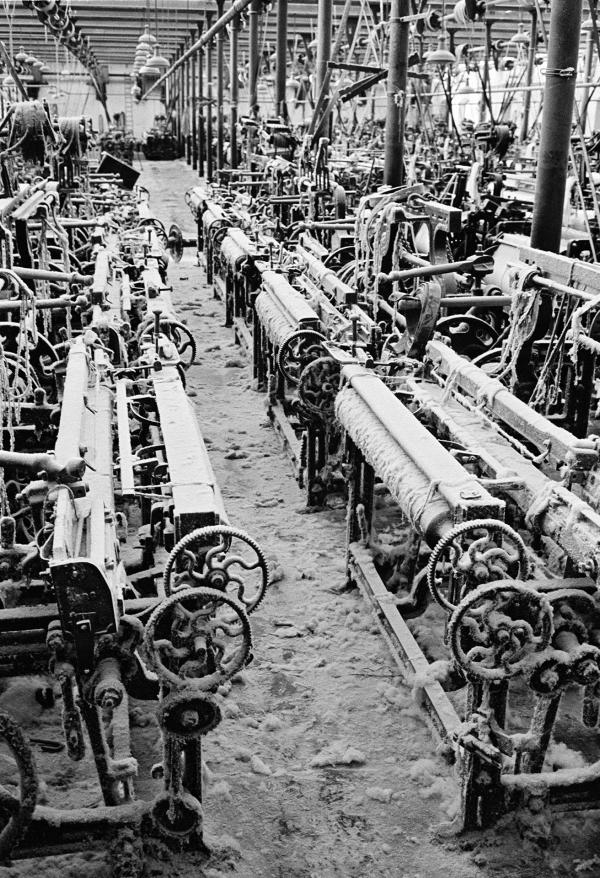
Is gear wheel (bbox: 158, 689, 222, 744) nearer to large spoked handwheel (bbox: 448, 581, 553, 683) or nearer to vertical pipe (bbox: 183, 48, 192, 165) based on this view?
large spoked handwheel (bbox: 448, 581, 553, 683)

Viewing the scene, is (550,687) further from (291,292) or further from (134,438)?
(291,292)

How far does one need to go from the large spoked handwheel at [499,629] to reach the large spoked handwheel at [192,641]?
0.65 metres

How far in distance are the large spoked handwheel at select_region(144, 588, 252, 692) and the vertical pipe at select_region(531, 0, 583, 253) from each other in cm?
418

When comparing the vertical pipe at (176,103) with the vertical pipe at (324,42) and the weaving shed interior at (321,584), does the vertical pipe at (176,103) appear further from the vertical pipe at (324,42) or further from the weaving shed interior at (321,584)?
the weaving shed interior at (321,584)

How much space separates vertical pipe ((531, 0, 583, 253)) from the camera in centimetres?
563

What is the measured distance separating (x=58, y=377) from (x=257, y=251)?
11.4 ft

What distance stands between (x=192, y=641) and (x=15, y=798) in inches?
26.6

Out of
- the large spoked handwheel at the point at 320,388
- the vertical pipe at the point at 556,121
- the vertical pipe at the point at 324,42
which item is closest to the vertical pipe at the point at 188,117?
the vertical pipe at the point at 324,42

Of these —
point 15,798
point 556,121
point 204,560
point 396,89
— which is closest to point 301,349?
point 556,121

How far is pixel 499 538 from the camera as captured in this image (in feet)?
9.80

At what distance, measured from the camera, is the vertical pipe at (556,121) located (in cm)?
563

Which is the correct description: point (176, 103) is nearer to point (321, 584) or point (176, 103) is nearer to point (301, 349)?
point (301, 349)

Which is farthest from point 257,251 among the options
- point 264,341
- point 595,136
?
point 595,136

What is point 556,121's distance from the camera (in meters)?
5.89
